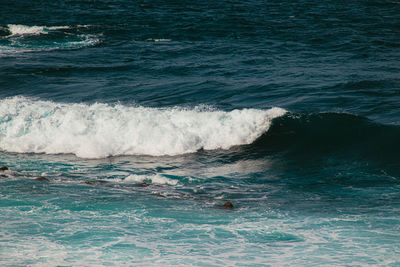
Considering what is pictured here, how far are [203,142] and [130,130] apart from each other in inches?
69.6

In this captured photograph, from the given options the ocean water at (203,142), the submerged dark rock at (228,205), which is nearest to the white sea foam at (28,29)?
the ocean water at (203,142)

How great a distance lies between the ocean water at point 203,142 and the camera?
6176mm

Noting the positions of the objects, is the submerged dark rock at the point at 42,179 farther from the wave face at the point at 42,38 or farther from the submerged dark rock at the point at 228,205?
the wave face at the point at 42,38

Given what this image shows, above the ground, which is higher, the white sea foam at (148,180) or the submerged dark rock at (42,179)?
the submerged dark rock at (42,179)

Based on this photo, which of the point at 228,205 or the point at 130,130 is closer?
the point at 228,205

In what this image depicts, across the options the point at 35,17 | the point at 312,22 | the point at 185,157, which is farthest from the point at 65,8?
the point at 185,157

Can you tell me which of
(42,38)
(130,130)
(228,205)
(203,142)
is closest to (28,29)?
(42,38)

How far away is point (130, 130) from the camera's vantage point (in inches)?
468

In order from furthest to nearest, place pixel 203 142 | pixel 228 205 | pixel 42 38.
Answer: pixel 42 38 < pixel 203 142 < pixel 228 205

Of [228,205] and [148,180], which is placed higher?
[228,205]

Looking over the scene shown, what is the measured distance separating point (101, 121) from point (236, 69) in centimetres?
591

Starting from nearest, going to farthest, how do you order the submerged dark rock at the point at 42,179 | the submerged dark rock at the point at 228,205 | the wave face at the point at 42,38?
the submerged dark rock at the point at 228,205
the submerged dark rock at the point at 42,179
the wave face at the point at 42,38

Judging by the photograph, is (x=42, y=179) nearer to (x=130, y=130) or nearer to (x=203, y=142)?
(x=130, y=130)

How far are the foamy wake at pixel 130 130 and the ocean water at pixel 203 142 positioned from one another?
43 mm
